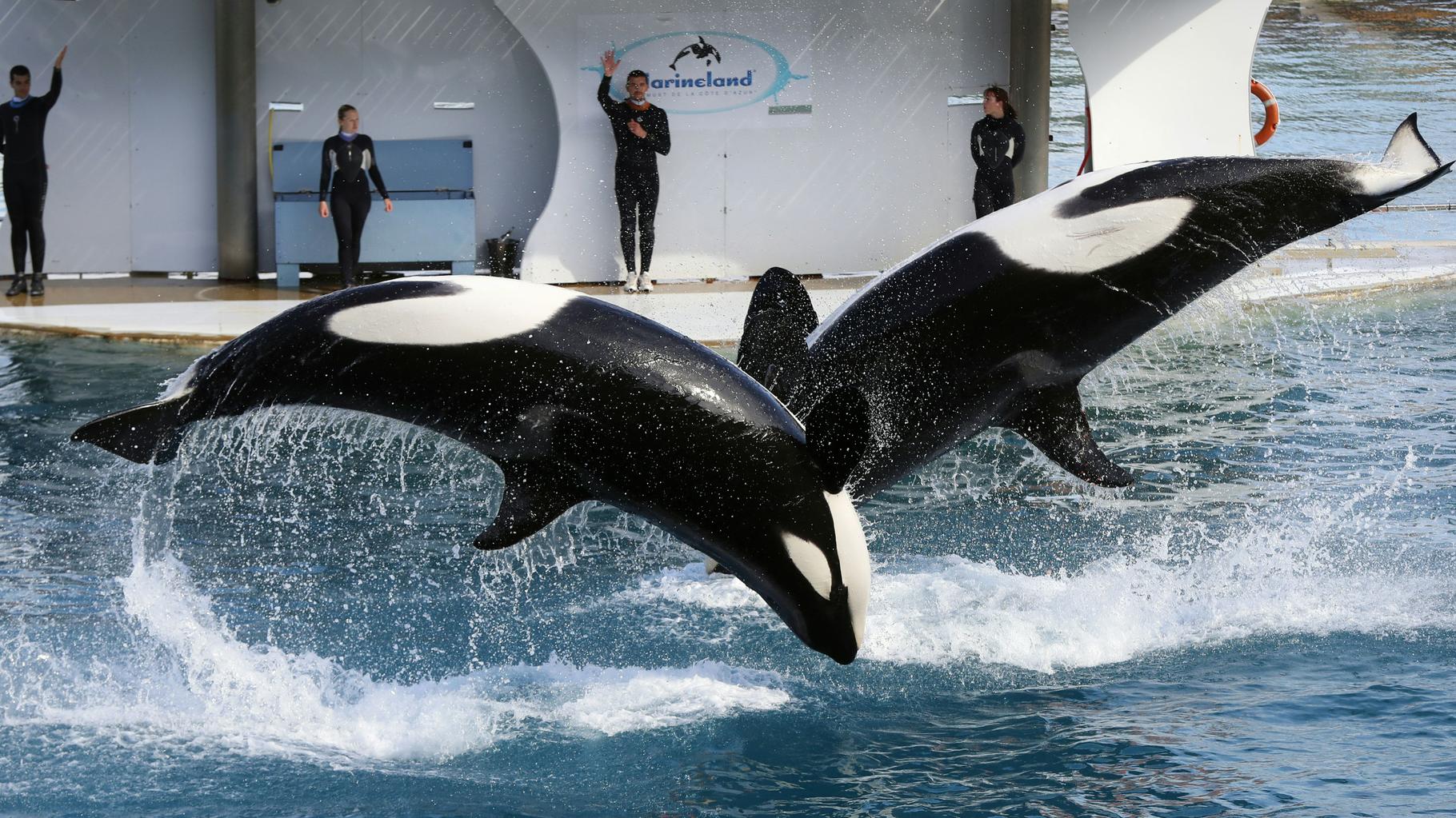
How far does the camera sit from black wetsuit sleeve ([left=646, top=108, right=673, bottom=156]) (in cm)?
1518

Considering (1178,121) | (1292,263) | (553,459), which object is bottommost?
(553,459)

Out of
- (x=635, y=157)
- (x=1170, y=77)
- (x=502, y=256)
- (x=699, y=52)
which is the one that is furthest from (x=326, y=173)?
(x=1170, y=77)

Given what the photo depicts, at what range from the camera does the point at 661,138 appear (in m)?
15.2

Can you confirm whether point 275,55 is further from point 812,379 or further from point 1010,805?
point 1010,805

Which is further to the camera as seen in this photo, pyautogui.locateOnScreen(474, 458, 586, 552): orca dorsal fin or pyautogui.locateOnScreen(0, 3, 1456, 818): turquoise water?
pyautogui.locateOnScreen(0, 3, 1456, 818): turquoise water

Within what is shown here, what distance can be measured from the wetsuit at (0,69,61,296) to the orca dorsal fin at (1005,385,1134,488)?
38.2 feet

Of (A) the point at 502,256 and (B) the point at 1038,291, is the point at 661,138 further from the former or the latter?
(B) the point at 1038,291

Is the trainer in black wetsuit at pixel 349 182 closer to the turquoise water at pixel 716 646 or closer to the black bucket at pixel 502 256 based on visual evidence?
the black bucket at pixel 502 256

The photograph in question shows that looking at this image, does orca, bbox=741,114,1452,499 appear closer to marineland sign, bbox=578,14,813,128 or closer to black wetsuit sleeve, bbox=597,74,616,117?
black wetsuit sleeve, bbox=597,74,616,117

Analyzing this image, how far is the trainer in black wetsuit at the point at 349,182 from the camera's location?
49.1 ft

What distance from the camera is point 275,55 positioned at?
54.1 ft

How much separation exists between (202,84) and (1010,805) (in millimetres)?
13850

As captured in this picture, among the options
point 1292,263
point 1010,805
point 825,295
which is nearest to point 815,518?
point 1010,805

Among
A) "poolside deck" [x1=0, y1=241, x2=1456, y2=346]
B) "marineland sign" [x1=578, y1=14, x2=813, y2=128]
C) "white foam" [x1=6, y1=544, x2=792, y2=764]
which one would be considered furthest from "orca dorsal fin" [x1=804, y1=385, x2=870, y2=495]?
"marineland sign" [x1=578, y1=14, x2=813, y2=128]
